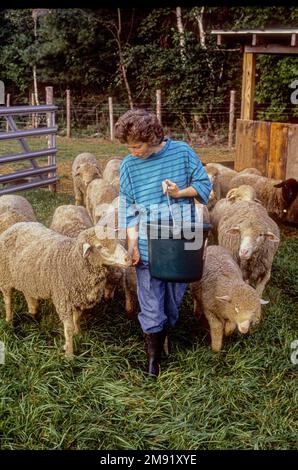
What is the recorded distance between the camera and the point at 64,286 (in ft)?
16.3

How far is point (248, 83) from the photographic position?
482 inches

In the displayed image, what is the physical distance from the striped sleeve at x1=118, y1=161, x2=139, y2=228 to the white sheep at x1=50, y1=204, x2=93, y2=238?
1.96 metres

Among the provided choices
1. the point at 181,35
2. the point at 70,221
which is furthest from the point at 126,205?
the point at 181,35

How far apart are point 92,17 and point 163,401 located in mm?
24426

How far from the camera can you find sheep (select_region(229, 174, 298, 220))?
945cm

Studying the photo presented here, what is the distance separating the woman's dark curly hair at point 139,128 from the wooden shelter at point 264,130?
6.84 meters

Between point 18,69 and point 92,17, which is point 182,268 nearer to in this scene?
point 92,17

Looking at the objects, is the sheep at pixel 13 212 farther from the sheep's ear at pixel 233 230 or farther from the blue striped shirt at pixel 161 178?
the blue striped shirt at pixel 161 178

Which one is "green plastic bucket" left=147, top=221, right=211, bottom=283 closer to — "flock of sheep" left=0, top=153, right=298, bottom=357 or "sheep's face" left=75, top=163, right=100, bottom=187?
"flock of sheep" left=0, top=153, right=298, bottom=357

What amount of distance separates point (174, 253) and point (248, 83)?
9.23 metres

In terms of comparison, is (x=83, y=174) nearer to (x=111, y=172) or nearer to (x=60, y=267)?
(x=111, y=172)

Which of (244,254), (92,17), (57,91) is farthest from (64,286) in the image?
(57,91)

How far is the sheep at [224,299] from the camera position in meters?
4.77

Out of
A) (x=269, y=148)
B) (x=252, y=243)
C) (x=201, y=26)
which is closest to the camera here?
(x=252, y=243)
